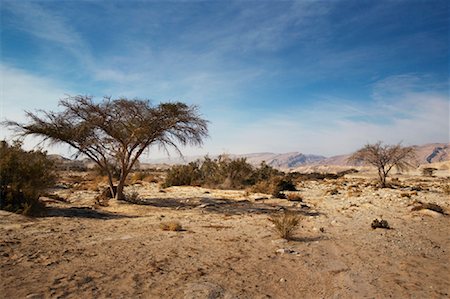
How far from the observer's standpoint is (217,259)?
712cm

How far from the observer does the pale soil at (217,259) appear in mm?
5406

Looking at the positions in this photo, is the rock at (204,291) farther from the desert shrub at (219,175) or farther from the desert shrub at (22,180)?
the desert shrub at (219,175)

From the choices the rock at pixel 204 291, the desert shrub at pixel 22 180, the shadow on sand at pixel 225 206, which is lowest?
the shadow on sand at pixel 225 206

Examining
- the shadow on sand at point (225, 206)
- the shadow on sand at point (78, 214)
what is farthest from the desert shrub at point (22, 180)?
the shadow on sand at point (225, 206)

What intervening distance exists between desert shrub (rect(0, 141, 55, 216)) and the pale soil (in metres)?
0.79

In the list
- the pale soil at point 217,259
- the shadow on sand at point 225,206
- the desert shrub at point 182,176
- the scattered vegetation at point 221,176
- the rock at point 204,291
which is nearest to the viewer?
the rock at point 204,291

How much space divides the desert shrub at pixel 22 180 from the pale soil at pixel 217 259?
0.79m

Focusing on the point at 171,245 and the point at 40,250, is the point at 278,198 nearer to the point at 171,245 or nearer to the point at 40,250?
the point at 171,245

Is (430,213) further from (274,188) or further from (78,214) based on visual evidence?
(78,214)

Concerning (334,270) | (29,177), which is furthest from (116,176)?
(334,270)

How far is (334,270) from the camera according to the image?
678 centimetres

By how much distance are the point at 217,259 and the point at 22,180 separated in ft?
28.3

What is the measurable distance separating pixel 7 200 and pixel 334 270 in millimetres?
10529

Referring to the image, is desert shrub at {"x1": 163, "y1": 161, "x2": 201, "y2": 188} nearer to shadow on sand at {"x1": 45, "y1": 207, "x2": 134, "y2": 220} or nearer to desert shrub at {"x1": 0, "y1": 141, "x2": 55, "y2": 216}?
shadow on sand at {"x1": 45, "y1": 207, "x2": 134, "y2": 220}
